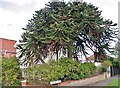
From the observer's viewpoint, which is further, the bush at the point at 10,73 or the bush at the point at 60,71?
the bush at the point at 60,71

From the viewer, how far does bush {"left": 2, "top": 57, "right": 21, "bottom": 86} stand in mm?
15398

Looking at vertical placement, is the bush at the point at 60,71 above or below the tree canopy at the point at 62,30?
below

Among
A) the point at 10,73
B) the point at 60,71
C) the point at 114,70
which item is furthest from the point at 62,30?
the point at 114,70

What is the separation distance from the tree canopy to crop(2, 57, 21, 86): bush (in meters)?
5.62

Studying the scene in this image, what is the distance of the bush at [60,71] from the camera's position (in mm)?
16141

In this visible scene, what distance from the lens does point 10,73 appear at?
51.6 ft

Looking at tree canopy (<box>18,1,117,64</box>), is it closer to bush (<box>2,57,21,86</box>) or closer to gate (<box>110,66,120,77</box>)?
bush (<box>2,57,21,86</box>)

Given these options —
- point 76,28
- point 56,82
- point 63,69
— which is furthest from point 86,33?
point 56,82

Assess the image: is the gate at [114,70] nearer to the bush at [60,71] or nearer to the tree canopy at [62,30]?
the tree canopy at [62,30]

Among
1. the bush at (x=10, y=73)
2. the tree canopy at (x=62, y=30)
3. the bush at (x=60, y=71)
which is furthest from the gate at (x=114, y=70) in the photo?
the bush at (x=10, y=73)

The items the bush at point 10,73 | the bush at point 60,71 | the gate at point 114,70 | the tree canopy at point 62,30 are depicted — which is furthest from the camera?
the gate at point 114,70

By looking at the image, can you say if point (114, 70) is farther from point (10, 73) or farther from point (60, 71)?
point (10, 73)

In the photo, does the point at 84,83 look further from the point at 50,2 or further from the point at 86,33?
the point at 50,2

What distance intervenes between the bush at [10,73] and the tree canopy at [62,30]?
5622 millimetres
